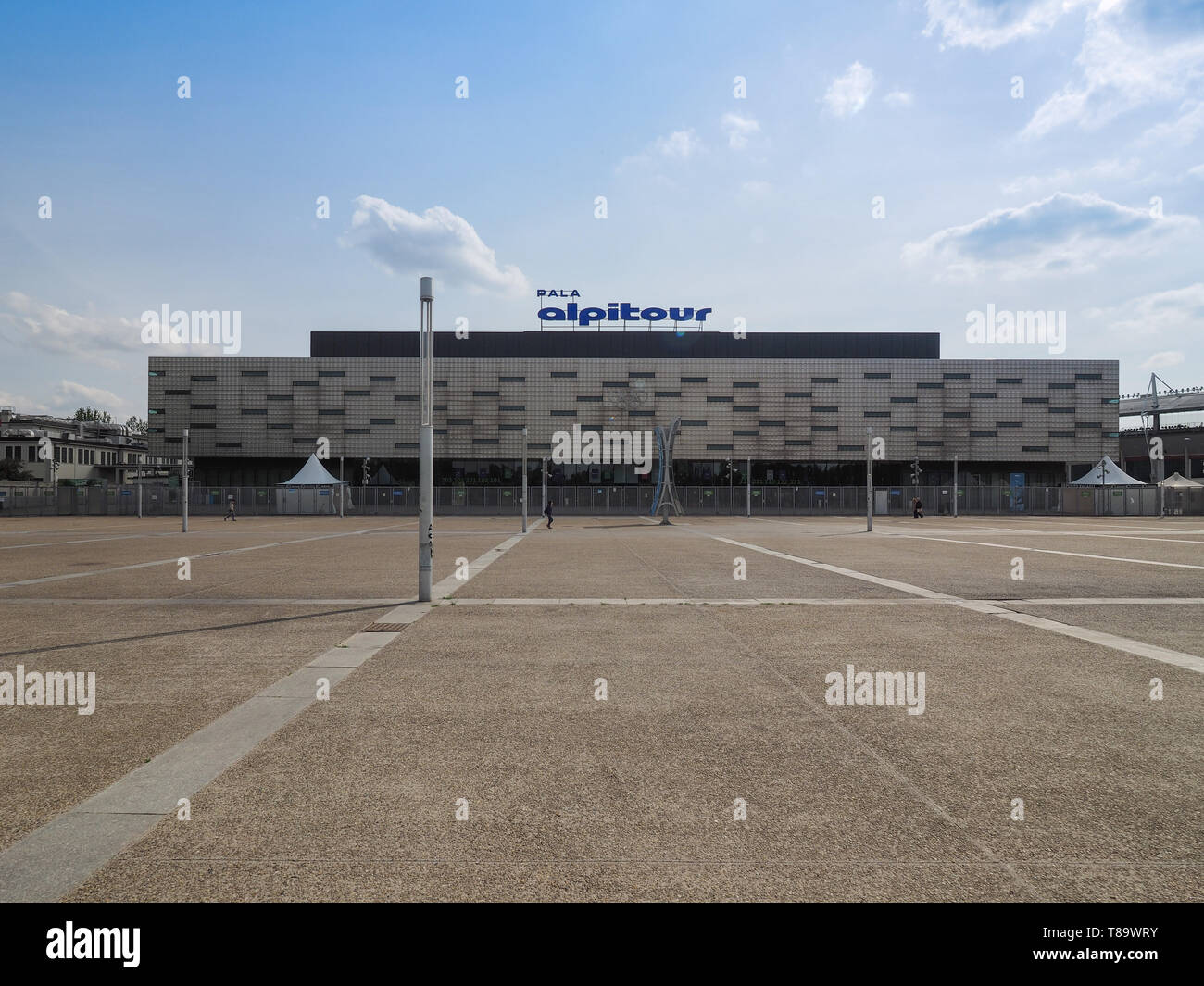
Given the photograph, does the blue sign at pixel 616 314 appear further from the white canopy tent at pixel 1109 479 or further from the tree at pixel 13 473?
the tree at pixel 13 473

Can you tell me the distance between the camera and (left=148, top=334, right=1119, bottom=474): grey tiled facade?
279 feet

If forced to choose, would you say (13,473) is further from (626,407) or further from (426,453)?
(426,453)

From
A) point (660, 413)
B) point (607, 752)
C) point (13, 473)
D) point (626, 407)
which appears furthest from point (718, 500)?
point (13, 473)

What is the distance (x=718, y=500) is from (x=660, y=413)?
74.4 ft

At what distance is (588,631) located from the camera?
10.1 meters

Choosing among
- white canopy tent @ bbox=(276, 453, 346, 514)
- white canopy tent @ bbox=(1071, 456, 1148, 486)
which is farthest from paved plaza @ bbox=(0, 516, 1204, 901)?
white canopy tent @ bbox=(1071, 456, 1148, 486)

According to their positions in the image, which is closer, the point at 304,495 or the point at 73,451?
the point at 304,495

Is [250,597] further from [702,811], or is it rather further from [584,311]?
[584,311]

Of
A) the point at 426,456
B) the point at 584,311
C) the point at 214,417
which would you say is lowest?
the point at 426,456

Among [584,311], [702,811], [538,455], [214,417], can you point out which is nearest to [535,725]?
[702,811]

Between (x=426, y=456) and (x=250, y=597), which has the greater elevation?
(x=426, y=456)

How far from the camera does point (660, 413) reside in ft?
281

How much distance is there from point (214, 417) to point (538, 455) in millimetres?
39152
